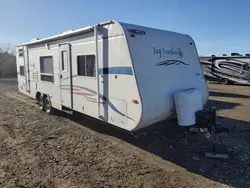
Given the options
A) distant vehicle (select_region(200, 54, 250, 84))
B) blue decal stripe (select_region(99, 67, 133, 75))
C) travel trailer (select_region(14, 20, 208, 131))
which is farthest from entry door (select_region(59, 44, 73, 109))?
distant vehicle (select_region(200, 54, 250, 84))

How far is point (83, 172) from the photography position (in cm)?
386

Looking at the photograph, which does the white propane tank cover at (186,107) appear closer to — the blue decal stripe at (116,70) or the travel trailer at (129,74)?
the travel trailer at (129,74)

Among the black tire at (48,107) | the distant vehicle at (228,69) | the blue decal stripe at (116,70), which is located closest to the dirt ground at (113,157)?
the black tire at (48,107)

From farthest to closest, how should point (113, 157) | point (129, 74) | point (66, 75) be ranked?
1. point (66, 75)
2. point (113, 157)
3. point (129, 74)

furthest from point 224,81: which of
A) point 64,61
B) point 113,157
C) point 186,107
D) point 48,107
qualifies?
point 113,157

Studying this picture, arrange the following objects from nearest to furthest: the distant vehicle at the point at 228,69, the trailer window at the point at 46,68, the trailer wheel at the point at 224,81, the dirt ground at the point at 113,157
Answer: the dirt ground at the point at 113,157, the trailer window at the point at 46,68, the distant vehicle at the point at 228,69, the trailer wheel at the point at 224,81

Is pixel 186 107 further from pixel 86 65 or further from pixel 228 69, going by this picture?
pixel 228 69

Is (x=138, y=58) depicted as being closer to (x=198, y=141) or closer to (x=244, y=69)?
(x=198, y=141)

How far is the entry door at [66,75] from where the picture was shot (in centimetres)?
624

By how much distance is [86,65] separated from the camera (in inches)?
222

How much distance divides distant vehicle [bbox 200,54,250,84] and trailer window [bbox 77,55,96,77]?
1604 centimetres

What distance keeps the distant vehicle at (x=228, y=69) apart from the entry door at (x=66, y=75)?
15998 millimetres

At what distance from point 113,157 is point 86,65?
2501 millimetres

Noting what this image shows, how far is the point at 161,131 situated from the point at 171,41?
7.90ft
